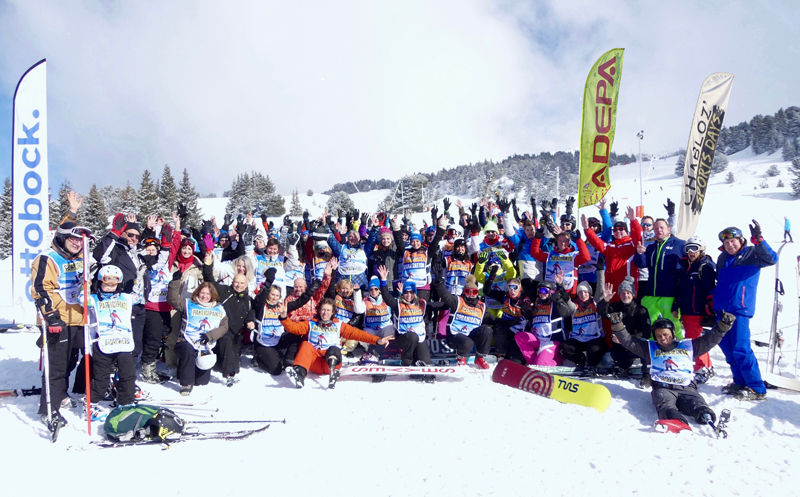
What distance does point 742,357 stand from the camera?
473 cm

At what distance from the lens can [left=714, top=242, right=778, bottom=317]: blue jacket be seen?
15.5 ft

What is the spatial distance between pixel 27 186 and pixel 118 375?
161 inches

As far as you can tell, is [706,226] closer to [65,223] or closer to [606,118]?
[606,118]

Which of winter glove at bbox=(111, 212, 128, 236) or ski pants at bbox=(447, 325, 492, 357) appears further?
ski pants at bbox=(447, 325, 492, 357)

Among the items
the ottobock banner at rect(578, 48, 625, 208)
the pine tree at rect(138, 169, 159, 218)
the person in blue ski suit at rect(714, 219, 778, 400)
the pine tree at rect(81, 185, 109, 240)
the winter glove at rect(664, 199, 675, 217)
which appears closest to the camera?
the person in blue ski suit at rect(714, 219, 778, 400)

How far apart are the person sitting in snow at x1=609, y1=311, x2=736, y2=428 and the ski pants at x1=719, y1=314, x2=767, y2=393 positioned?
11.6 inches

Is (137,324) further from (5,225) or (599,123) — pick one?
(5,225)

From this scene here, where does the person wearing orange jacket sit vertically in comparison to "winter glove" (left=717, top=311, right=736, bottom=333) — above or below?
below

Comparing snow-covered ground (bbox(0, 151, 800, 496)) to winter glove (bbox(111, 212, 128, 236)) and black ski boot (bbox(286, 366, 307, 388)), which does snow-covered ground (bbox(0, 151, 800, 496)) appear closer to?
black ski boot (bbox(286, 366, 307, 388))

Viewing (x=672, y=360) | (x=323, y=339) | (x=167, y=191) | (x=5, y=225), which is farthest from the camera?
(x=167, y=191)

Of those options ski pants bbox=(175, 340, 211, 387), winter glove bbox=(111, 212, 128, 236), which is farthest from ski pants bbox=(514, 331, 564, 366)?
winter glove bbox=(111, 212, 128, 236)

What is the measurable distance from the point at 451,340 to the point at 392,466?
2.70 m

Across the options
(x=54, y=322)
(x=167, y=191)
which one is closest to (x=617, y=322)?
(x=54, y=322)

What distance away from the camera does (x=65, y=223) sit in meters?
4.32
